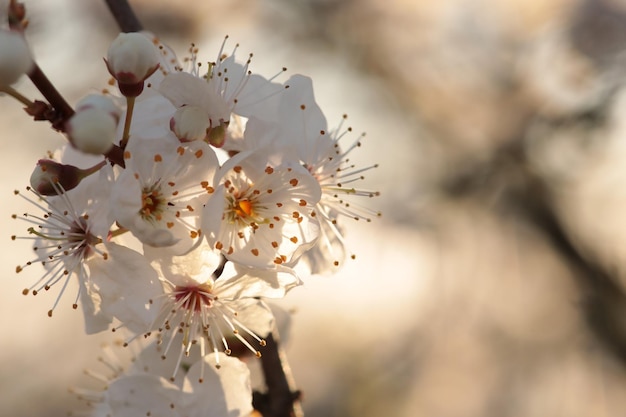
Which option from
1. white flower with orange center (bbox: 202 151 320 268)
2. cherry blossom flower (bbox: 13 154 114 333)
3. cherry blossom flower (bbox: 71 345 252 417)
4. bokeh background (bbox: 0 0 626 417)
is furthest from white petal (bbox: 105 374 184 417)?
bokeh background (bbox: 0 0 626 417)

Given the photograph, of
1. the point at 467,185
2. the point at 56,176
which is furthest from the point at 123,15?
the point at 467,185

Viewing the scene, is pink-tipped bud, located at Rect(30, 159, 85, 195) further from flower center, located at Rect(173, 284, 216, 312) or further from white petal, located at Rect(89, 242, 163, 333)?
flower center, located at Rect(173, 284, 216, 312)

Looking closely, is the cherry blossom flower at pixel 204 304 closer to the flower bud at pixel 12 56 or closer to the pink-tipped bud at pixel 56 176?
the pink-tipped bud at pixel 56 176

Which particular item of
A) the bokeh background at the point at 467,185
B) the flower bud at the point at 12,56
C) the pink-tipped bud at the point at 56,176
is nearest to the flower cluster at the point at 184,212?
the pink-tipped bud at the point at 56,176

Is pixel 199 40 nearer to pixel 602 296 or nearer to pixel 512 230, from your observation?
pixel 512 230

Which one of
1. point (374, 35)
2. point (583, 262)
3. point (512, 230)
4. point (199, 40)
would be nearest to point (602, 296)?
point (583, 262)

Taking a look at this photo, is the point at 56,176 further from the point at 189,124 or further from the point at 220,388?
the point at 220,388
